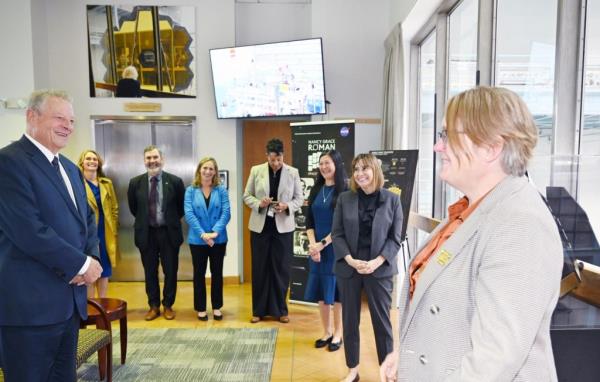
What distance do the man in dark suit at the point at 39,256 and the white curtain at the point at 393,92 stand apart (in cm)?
353

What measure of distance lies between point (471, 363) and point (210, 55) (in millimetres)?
5509

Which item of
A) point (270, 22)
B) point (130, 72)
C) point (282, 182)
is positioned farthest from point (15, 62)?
point (282, 182)

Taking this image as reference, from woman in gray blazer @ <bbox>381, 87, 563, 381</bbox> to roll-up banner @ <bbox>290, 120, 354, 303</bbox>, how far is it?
341cm

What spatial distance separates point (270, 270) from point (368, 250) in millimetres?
1753

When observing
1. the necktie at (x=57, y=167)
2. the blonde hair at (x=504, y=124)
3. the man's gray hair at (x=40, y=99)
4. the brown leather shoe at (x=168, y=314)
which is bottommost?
the brown leather shoe at (x=168, y=314)

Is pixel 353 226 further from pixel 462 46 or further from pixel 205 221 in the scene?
pixel 462 46

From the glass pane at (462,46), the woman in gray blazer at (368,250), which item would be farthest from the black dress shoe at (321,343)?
the glass pane at (462,46)

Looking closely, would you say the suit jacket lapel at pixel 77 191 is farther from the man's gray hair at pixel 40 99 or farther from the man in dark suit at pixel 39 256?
the man's gray hair at pixel 40 99

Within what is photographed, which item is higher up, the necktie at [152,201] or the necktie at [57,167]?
the necktie at [57,167]

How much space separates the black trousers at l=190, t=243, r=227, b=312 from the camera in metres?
4.38

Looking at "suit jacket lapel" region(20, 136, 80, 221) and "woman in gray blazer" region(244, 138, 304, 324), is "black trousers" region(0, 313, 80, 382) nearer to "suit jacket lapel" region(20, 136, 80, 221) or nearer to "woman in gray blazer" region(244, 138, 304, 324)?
"suit jacket lapel" region(20, 136, 80, 221)

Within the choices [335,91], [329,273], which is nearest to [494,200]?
[329,273]

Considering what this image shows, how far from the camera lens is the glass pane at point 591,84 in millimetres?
2176

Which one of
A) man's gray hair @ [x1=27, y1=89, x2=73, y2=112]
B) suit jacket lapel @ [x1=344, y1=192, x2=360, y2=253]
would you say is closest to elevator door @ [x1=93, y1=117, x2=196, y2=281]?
suit jacket lapel @ [x1=344, y1=192, x2=360, y2=253]
